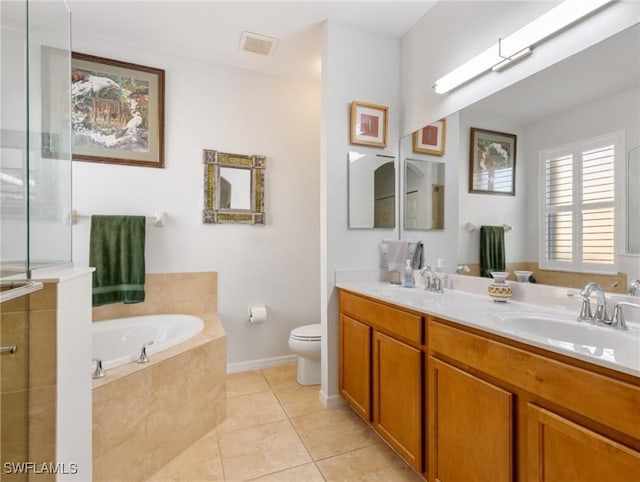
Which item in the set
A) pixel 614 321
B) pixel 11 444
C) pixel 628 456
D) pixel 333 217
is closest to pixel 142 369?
pixel 11 444

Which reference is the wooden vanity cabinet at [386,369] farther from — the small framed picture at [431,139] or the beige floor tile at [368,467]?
the small framed picture at [431,139]

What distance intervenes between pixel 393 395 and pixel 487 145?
4.60ft

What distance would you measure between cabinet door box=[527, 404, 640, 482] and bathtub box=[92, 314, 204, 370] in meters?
1.83

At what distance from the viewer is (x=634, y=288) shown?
1.15 metres

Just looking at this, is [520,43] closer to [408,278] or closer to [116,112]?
[408,278]

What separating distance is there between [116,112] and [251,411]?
7.91ft

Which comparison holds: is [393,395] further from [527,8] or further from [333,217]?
[527,8]

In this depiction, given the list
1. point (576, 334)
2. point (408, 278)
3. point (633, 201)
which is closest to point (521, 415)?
point (576, 334)

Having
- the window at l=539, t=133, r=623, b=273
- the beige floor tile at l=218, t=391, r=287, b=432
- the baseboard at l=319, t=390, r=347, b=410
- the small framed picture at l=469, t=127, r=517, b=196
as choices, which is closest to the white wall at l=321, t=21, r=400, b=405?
the baseboard at l=319, t=390, r=347, b=410

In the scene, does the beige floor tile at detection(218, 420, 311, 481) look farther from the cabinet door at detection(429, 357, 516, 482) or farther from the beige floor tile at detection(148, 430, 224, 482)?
the cabinet door at detection(429, 357, 516, 482)

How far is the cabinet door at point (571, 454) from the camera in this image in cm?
73

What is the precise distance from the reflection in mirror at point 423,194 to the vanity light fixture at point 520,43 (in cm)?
48

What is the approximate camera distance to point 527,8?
1.53m

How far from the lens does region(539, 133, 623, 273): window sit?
4.07 feet
